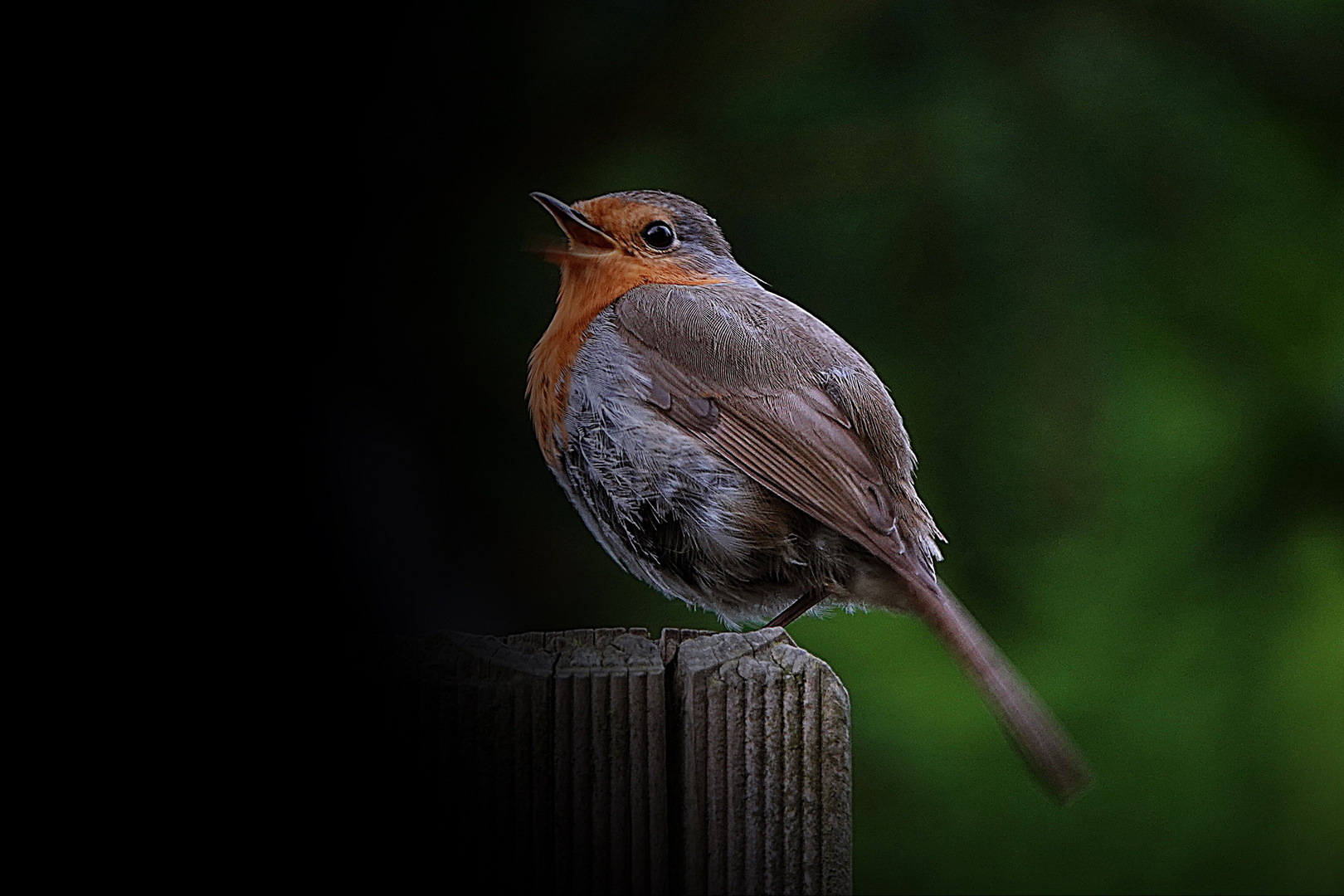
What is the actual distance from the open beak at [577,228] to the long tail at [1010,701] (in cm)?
88

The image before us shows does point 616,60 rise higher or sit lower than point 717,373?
higher

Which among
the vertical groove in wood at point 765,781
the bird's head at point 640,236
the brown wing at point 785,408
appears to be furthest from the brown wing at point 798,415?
the vertical groove in wood at point 765,781

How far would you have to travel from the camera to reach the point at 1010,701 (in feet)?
5.80

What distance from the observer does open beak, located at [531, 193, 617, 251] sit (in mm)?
2293

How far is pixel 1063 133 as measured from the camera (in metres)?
3.09

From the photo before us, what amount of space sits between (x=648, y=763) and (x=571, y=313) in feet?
4.37

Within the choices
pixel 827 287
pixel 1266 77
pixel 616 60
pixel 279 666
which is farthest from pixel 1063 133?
pixel 279 666

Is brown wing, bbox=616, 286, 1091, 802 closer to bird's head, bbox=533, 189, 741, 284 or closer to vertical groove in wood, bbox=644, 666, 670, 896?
bird's head, bbox=533, 189, 741, 284

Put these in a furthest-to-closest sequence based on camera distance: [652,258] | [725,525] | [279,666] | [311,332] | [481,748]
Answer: [652,258] < [725,525] < [311,332] < [481,748] < [279,666]

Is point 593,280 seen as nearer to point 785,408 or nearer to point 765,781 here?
point 785,408

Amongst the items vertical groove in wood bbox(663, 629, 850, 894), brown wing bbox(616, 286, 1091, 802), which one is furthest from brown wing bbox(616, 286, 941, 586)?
vertical groove in wood bbox(663, 629, 850, 894)

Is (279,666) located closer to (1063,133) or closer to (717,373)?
(717,373)

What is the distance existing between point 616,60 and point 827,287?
759mm

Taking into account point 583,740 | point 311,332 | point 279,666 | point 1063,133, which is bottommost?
point 583,740
